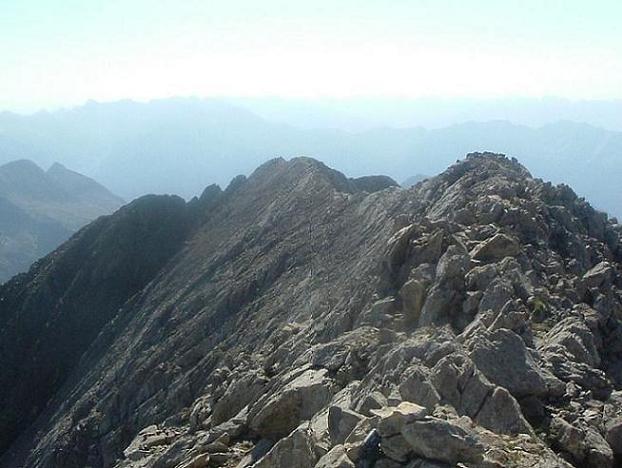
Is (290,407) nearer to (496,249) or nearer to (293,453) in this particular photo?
(293,453)

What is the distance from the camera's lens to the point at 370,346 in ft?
83.2

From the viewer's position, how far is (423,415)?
53.0 ft

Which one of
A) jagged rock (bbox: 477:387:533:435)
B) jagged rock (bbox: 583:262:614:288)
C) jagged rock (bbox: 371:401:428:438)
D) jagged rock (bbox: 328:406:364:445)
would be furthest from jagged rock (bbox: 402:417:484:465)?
jagged rock (bbox: 583:262:614:288)

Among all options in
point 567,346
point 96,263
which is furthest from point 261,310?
point 96,263

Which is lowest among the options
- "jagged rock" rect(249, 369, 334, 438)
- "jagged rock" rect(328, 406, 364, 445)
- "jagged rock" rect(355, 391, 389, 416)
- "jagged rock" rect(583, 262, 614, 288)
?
"jagged rock" rect(249, 369, 334, 438)

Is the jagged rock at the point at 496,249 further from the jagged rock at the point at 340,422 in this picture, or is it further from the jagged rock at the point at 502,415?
the jagged rock at the point at 340,422

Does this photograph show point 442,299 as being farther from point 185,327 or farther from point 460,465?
point 185,327

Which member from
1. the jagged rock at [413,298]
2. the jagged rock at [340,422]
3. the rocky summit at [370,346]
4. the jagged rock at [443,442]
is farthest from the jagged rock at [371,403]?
the jagged rock at [413,298]

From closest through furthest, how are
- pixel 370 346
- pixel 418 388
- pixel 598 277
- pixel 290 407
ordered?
pixel 418 388 < pixel 290 407 < pixel 370 346 < pixel 598 277

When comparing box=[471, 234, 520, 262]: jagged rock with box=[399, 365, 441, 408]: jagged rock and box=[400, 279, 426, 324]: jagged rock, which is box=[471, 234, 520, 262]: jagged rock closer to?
box=[400, 279, 426, 324]: jagged rock

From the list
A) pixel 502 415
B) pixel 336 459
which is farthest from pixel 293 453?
pixel 502 415

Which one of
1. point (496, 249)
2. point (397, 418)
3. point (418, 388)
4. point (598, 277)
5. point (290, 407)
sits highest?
point (496, 249)

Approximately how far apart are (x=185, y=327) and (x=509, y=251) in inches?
1394

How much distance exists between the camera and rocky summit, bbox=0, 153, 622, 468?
58.8 feet
